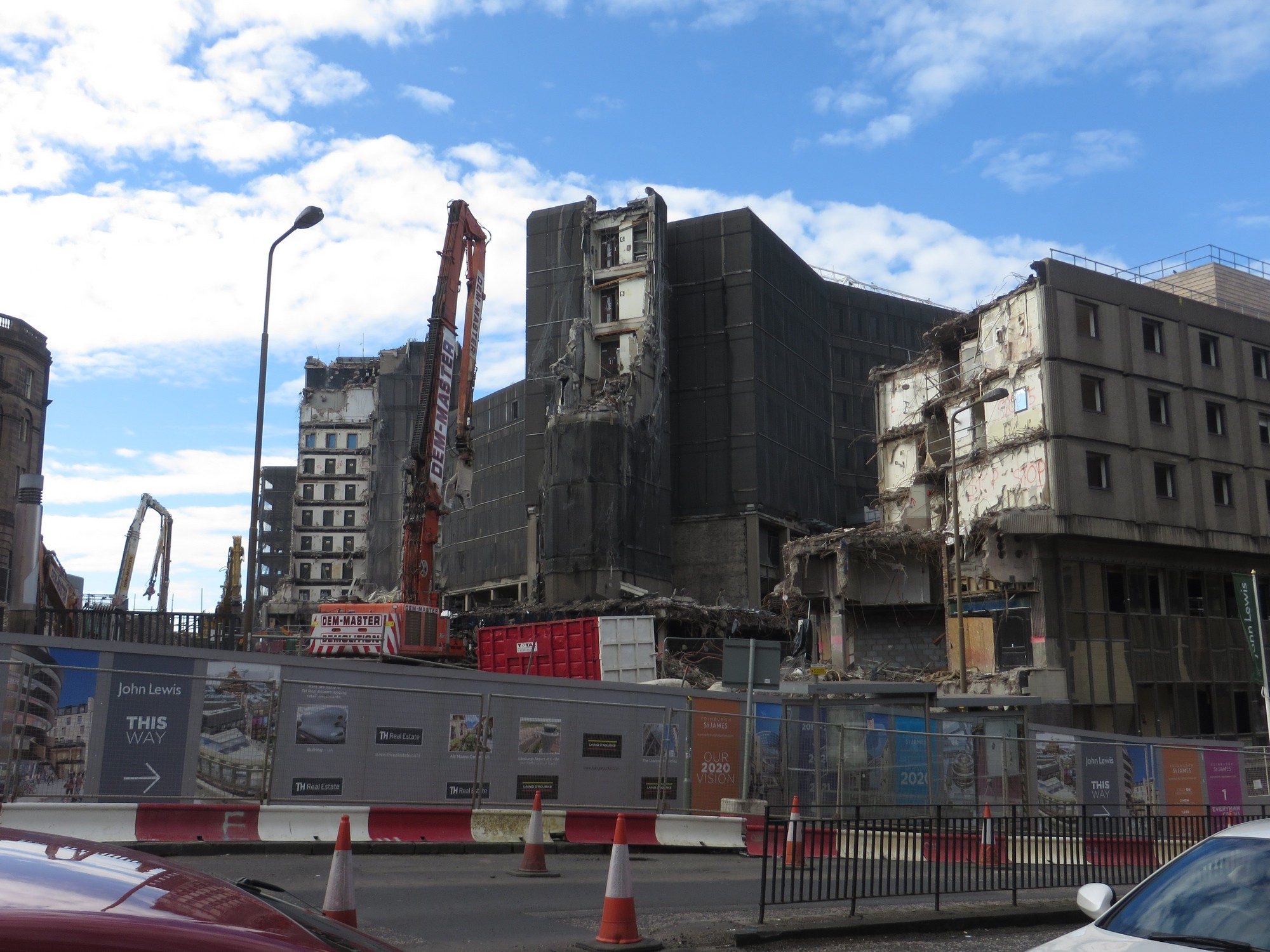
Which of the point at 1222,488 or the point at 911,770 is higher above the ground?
the point at 1222,488

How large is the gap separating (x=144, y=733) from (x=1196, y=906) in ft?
36.7

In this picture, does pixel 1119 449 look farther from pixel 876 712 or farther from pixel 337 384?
pixel 337 384

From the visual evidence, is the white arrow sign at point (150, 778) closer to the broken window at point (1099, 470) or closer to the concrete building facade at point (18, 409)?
the broken window at point (1099, 470)

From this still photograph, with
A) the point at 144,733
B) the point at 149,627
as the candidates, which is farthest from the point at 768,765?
the point at 149,627

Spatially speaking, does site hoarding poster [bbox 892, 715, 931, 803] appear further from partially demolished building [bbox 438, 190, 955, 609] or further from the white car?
partially demolished building [bbox 438, 190, 955, 609]

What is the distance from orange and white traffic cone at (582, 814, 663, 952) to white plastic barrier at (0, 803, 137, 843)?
6179mm

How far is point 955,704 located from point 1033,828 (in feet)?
34.9

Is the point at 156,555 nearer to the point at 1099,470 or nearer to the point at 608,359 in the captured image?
the point at 608,359

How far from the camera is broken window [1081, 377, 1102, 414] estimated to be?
3938 cm

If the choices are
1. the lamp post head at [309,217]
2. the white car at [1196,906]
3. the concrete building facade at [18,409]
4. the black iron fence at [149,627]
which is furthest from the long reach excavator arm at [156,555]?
the white car at [1196,906]

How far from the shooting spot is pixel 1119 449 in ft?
131

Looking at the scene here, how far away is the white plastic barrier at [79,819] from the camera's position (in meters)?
11.3

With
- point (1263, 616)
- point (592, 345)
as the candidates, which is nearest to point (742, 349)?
point (592, 345)

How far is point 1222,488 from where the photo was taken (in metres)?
42.8
